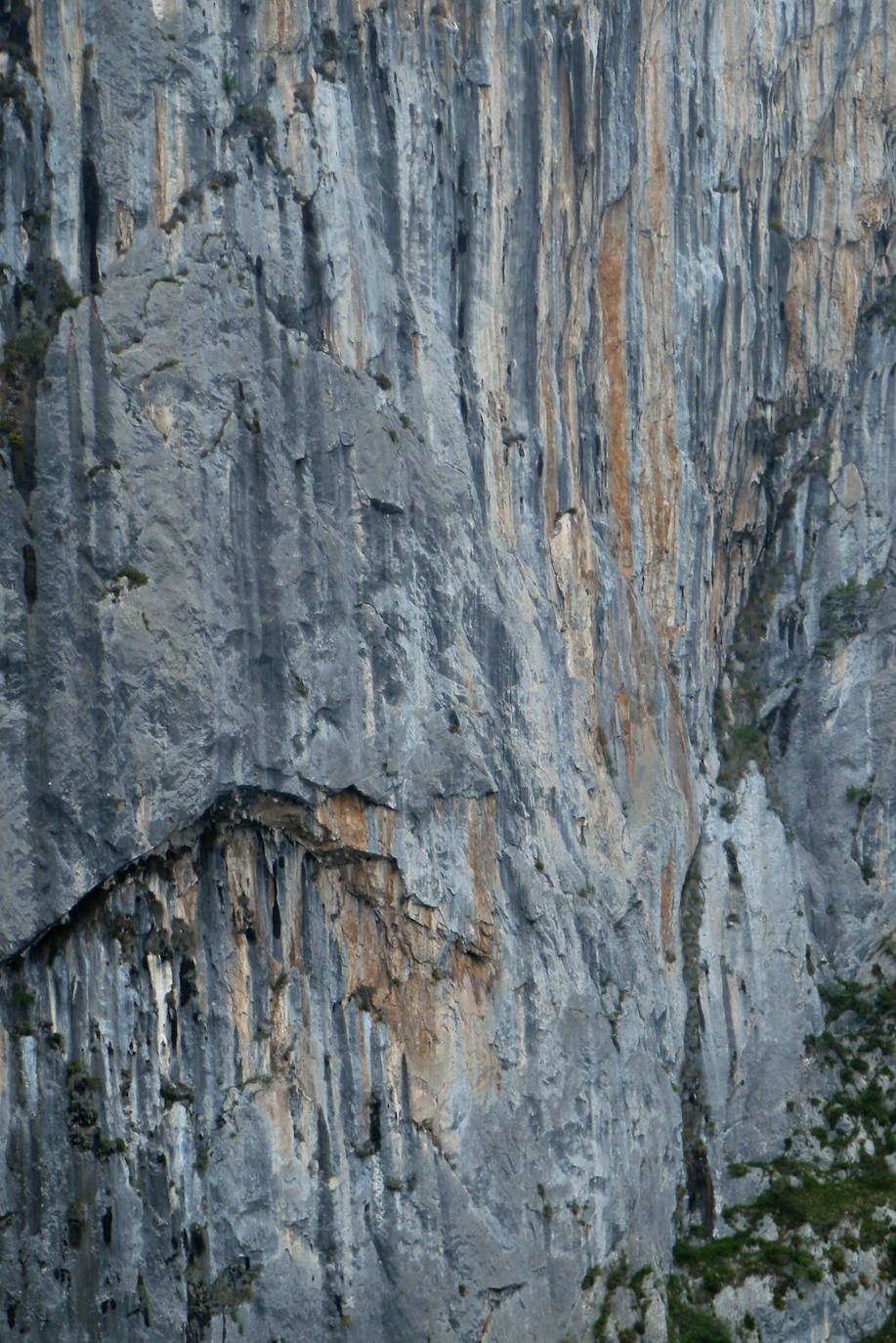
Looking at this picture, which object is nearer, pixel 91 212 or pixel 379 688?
pixel 91 212

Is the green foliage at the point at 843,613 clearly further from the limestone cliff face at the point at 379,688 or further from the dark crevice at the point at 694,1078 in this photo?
the dark crevice at the point at 694,1078

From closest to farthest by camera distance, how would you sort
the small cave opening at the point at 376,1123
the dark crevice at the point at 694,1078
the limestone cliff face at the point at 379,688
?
the limestone cliff face at the point at 379,688 < the small cave opening at the point at 376,1123 < the dark crevice at the point at 694,1078

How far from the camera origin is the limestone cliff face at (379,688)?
2872 cm

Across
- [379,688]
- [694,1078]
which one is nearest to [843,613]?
[694,1078]

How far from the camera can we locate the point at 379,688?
31812 mm

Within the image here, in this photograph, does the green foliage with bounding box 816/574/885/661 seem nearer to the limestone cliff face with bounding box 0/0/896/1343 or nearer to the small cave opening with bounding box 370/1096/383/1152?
the limestone cliff face with bounding box 0/0/896/1343

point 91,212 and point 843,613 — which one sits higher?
point 91,212

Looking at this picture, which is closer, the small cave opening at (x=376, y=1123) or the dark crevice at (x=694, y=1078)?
the small cave opening at (x=376, y=1123)

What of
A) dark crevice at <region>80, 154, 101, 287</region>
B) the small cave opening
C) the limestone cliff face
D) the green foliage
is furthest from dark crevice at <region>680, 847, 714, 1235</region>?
dark crevice at <region>80, 154, 101, 287</region>

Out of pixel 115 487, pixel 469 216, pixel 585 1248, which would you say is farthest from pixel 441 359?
pixel 585 1248

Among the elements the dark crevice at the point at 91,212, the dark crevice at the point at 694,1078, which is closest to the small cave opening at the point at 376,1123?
the dark crevice at the point at 694,1078

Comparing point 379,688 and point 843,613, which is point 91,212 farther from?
point 843,613

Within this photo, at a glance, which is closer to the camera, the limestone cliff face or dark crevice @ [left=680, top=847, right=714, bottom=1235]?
the limestone cliff face

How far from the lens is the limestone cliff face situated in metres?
28.7
